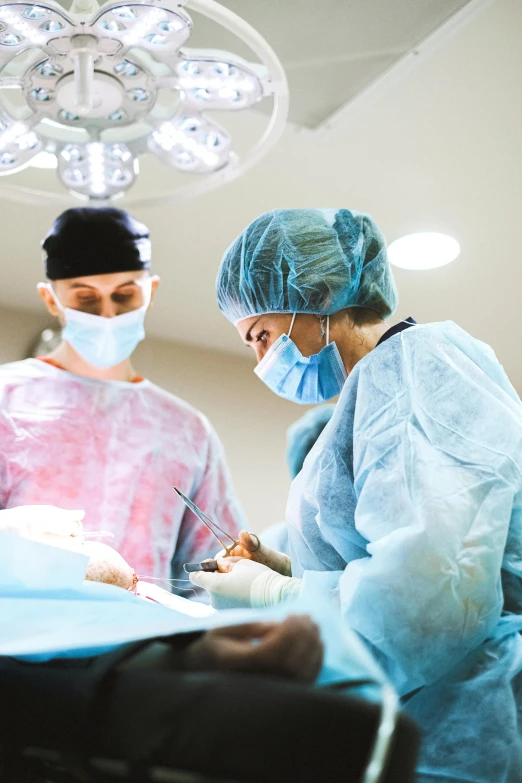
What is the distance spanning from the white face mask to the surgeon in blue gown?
2.27ft

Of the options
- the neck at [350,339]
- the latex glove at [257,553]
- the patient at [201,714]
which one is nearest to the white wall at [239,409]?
the latex glove at [257,553]

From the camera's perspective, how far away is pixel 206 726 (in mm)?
521

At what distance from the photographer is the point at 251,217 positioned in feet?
9.78

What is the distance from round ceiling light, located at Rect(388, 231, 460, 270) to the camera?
3.05m

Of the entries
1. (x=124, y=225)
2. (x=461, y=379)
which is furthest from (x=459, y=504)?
(x=124, y=225)

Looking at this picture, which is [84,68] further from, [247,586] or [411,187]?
[411,187]

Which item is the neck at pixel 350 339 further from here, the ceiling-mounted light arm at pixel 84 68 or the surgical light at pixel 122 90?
the ceiling-mounted light arm at pixel 84 68

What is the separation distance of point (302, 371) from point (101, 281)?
83 centimetres

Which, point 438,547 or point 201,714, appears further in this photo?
point 438,547

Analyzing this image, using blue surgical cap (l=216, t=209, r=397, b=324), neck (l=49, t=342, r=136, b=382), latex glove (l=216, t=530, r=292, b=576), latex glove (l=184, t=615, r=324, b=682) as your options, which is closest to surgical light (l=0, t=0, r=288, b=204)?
blue surgical cap (l=216, t=209, r=397, b=324)

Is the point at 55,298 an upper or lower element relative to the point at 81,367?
upper

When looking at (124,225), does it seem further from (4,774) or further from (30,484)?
(4,774)

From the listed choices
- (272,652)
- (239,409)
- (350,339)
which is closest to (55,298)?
(350,339)

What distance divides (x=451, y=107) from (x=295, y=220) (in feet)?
3.11
